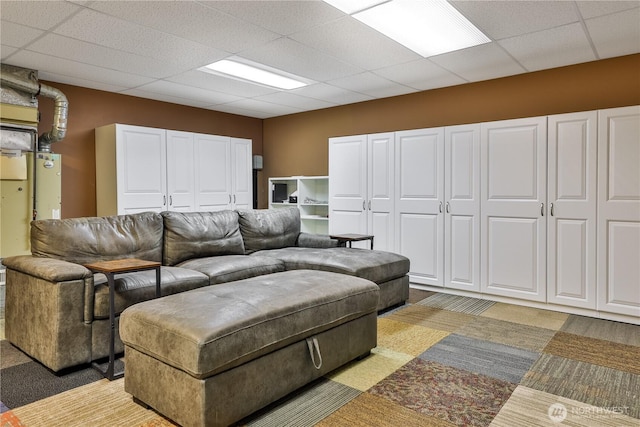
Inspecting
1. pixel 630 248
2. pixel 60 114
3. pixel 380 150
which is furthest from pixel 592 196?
pixel 60 114

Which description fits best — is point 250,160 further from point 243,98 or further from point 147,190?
point 147,190

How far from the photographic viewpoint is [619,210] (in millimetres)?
3594

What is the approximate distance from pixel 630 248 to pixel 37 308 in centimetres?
451

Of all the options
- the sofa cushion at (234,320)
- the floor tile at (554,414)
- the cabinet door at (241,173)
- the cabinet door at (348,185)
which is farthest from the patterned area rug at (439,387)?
the cabinet door at (241,173)

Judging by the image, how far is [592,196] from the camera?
3.71 metres

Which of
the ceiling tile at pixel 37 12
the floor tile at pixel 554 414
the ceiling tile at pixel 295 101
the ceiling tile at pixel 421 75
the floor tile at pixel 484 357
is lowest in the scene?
the floor tile at pixel 554 414

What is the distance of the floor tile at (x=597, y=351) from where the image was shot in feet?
9.10

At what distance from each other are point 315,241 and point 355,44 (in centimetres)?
217

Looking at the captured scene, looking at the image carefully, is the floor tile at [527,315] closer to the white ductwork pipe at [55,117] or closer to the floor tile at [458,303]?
the floor tile at [458,303]

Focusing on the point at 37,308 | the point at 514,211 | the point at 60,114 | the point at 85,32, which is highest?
the point at 85,32

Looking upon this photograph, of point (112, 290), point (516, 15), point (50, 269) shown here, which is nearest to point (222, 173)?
point (50, 269)

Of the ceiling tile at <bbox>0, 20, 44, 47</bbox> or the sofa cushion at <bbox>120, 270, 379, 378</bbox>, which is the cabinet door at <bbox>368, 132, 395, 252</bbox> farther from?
the ceiling tile at <bbox>0, 20, 44, 47</bbox>

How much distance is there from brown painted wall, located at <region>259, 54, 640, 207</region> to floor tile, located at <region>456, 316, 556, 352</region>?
2.22 metres

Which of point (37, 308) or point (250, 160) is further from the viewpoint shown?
point (250, 160)
